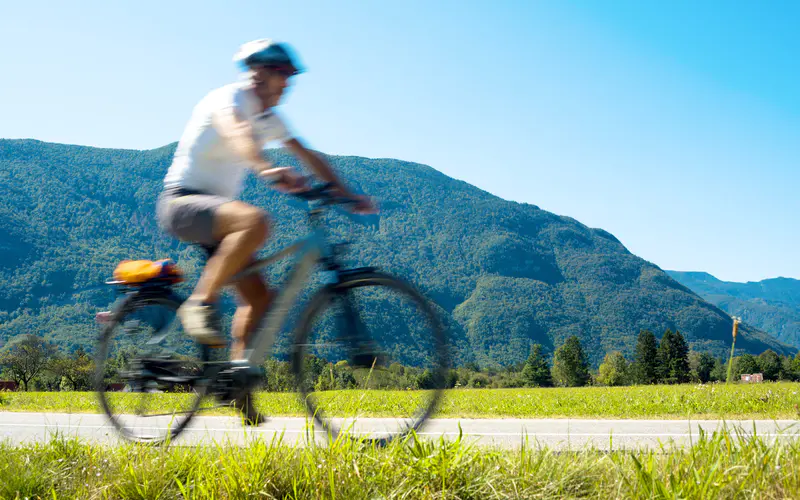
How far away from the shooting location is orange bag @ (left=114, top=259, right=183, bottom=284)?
3.83m

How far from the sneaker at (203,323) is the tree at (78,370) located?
3.61ft

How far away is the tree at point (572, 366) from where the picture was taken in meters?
95.0

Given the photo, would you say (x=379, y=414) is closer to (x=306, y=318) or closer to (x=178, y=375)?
(x=306, y=318)

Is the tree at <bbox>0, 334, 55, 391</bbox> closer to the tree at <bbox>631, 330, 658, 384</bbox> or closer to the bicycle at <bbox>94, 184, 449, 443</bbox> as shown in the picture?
the bicycle at <bbox>94, 184, 449, 443</bbox>

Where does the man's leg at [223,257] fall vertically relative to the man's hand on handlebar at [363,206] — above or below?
below

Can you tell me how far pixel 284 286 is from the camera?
353cm

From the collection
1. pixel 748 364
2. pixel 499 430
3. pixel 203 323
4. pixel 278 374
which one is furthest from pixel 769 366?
pixel 203 323

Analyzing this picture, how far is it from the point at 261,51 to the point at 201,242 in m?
1.11

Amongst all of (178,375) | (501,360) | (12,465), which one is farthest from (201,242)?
(501,360)

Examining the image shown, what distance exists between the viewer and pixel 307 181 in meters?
3.45

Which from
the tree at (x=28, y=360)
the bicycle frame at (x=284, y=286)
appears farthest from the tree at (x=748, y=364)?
the bicycle frame at (x=284, y=286)

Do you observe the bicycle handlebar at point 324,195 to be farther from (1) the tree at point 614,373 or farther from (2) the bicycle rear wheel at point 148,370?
(1) the tree at point 614,373

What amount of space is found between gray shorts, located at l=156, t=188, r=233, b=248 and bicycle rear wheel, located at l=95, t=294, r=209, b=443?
560 millimetres

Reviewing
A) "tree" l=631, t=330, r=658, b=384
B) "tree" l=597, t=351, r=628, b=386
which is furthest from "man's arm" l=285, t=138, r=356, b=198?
"tree" l=631, t=330, r=658, b=384
